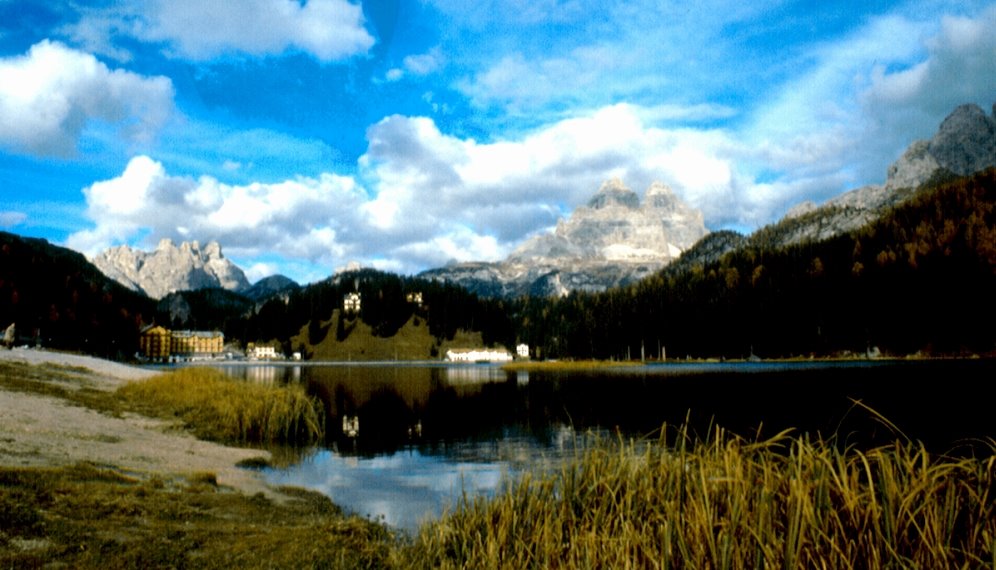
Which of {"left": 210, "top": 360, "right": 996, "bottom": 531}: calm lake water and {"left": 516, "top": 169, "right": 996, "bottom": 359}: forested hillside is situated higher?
{"left": 516, "top": 169, "right": 996, "bottom": 359}: forested hillside

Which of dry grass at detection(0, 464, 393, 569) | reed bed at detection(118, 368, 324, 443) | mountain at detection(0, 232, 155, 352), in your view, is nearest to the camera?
dry grass at detection(0, 464, 393, 569)

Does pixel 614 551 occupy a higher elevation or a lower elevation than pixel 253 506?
higher

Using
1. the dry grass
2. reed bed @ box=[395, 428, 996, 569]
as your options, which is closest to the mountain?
the dry grass

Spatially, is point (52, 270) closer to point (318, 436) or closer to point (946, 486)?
point (318, 436)

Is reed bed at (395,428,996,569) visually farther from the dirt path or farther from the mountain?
the mountain

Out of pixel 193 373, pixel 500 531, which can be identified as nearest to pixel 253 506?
pixel 500 531

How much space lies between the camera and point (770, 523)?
8680 mm

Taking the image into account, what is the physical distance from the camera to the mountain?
117 metres

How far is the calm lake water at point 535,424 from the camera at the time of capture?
920 inches

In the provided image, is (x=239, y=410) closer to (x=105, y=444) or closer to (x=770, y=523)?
(x=105, y=444)

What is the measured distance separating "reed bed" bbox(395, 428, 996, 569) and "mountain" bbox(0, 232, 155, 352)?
4994 inches

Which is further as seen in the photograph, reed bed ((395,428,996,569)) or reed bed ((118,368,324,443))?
reed bed ((118,368,324,443))

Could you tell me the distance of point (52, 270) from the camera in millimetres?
137875

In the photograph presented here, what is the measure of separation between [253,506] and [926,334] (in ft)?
530
